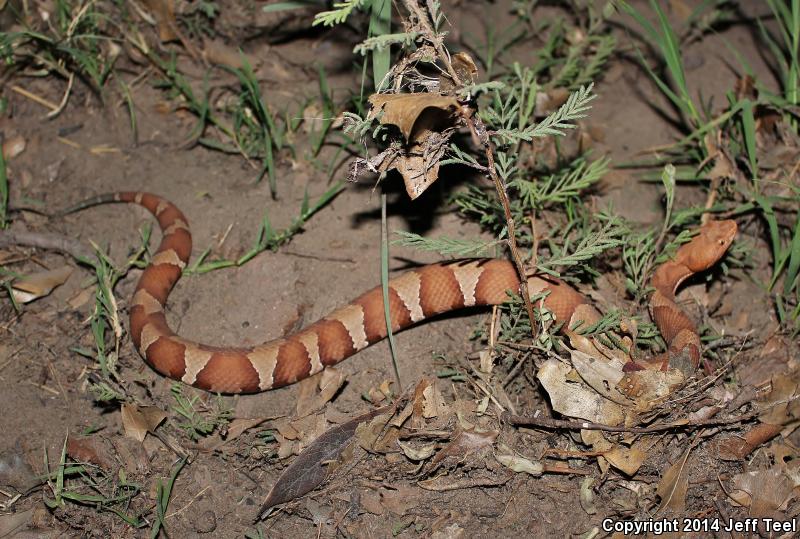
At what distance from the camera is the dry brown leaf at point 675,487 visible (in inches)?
144

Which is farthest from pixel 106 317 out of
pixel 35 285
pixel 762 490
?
pixel 762 490

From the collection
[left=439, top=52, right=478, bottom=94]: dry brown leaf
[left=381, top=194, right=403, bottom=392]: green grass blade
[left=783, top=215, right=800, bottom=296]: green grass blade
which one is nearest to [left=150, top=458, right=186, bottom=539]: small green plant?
[left=381, top=194, right=403, bottom=392]: green grass blade

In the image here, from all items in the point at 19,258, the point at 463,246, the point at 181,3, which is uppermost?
the point at 181,3

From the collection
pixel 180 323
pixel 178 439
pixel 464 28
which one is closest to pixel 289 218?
pixel 180 323

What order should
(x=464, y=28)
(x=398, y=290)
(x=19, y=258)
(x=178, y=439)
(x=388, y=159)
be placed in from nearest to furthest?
(x=388, y=159), (x=178, y=439), (x=398, y=290), (x=19, y=258), (x=464, y=28)

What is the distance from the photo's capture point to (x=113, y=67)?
18.1ft

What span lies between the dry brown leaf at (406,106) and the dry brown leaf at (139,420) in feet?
7.23

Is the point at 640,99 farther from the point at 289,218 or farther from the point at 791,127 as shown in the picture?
the point at 289,218

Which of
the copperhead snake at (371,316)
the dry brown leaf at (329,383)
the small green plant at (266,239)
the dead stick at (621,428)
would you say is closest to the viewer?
the dead stick at (621,428)

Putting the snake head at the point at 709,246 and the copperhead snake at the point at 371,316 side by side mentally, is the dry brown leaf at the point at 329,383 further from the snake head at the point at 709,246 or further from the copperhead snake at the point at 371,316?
the snake head at the point at 709,246

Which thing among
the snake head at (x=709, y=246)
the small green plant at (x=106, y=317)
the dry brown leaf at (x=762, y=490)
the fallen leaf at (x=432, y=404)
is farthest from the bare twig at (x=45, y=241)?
the dry brown leaf at (x=762, y=490)

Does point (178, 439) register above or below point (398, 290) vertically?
below

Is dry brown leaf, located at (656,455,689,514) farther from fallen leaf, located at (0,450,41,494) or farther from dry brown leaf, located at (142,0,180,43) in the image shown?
dry brown leaf, located at (142,0,180,43)

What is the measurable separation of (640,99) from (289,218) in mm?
2932
